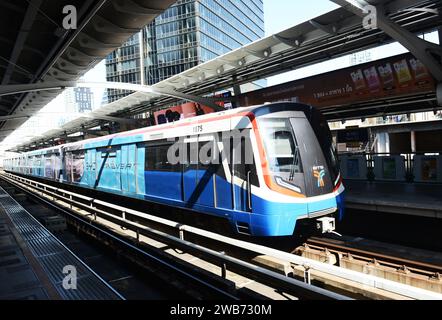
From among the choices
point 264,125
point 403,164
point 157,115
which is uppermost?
point 157,115

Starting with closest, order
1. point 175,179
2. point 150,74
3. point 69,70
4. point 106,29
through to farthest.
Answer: point 175,179, point 106,29, point 69,70, point 150,74

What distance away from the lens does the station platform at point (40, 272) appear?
5086 mm

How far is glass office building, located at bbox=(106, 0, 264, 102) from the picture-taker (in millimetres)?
78188

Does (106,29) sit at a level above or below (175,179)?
above

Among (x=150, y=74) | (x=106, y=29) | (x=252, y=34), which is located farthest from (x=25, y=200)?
(x=252, y=34)

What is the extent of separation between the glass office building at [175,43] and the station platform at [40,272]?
238 ft

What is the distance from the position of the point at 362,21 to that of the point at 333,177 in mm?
4337

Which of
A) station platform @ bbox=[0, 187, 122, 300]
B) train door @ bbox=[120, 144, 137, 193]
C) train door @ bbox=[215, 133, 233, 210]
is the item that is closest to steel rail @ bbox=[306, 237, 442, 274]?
train door @ bbox=[215, 133, 233, 210]

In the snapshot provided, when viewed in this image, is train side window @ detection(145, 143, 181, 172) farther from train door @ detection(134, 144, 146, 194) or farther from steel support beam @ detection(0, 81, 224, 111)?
steel support beam @ detection(0, 81, 224, 111)

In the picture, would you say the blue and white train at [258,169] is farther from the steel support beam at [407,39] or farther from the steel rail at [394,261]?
the steel support beam at [407,39]

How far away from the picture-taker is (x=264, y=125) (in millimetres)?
6887

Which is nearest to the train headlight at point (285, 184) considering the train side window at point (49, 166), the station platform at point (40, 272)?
the station platform at point (40, 272)

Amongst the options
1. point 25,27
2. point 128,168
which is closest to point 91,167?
point 128,168
